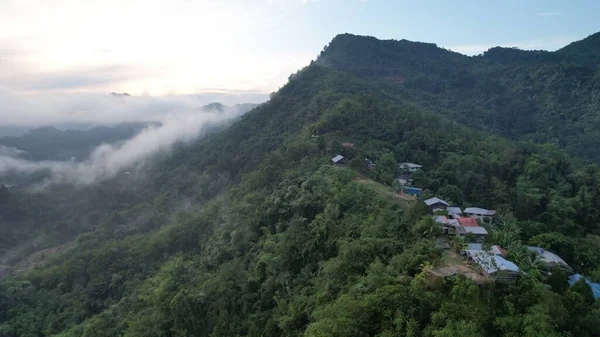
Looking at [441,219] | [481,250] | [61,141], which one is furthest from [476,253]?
[61,141]

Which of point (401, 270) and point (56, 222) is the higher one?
point (401, 270)

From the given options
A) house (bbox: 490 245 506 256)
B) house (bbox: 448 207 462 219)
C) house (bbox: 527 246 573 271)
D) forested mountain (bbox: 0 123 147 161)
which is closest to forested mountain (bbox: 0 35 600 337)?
house (bbox: 490 245 506 256)

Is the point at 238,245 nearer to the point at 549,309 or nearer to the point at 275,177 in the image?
the point at 275,177

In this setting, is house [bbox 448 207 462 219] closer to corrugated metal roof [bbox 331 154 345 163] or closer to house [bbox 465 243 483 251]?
house [bbox 465 243 483 251]

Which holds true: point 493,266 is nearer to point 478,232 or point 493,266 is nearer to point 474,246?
point 474,246

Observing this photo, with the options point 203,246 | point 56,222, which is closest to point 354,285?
point 203,246

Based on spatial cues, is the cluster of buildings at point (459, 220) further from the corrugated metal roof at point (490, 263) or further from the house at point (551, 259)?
the corrugated metal roof at point (490, 263)
